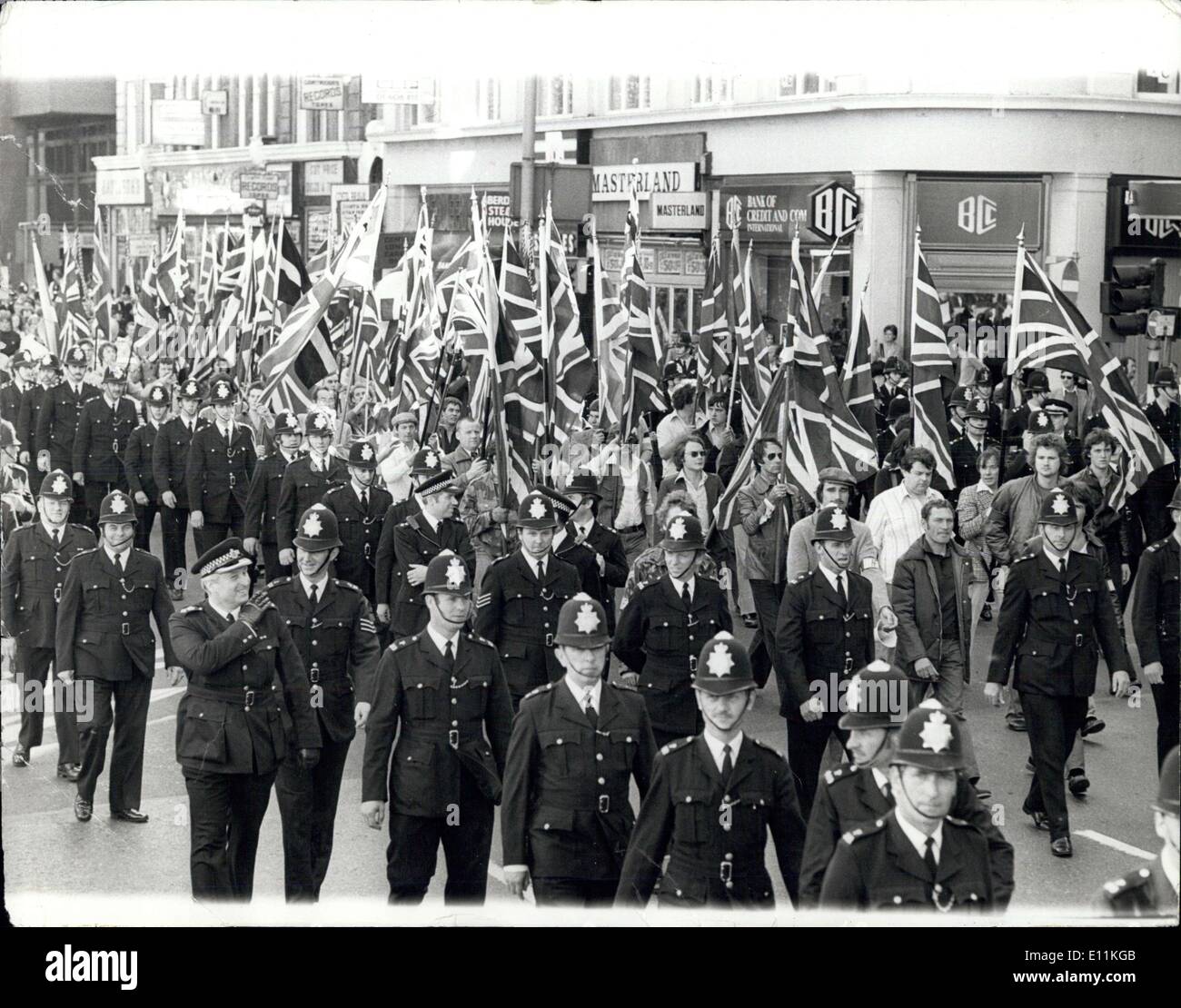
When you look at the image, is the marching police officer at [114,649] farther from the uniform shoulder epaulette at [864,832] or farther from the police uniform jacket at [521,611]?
the uniform shoulder epaulette at [864,832]

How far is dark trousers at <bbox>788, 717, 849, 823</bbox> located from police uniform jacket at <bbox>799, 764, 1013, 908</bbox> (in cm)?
258

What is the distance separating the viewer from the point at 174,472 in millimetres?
17891

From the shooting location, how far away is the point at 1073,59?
1010 cm

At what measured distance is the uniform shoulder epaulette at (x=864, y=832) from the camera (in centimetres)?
647

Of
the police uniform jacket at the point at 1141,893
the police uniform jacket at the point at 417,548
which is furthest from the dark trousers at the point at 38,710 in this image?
the police uniform jacket at the point at 1141,893

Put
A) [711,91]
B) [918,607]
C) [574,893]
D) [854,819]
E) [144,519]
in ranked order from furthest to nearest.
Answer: [711,91] < [144,519] < [918,607] < [574,893] < [854,819]

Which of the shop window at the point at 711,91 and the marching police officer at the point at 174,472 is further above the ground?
the shop window at the point at 711,91

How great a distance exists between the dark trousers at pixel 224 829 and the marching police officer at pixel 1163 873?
412 cm

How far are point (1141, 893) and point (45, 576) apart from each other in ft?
24.5

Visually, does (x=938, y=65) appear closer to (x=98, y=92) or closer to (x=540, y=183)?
(x=540, y=183)

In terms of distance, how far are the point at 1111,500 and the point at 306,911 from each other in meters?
7.98

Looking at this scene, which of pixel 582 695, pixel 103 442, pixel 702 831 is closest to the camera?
pixel 702 831

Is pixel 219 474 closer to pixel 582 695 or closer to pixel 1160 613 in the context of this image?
pixel 1160 613

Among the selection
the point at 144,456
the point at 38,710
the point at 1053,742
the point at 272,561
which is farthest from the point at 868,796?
the point at 144,456
